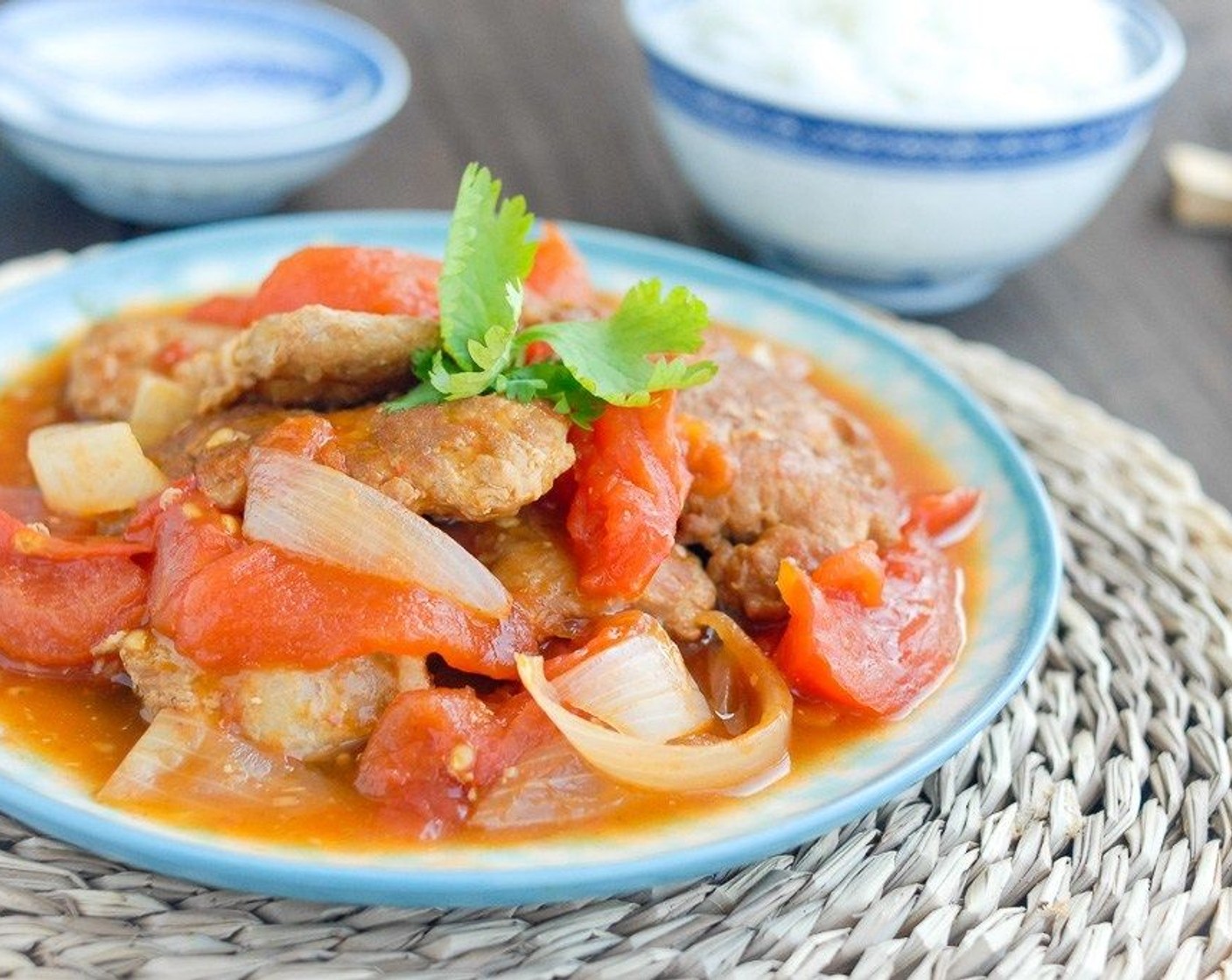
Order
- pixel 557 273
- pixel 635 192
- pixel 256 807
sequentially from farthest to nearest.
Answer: pixel 635 192, pixel 557 273, pixel 256 807

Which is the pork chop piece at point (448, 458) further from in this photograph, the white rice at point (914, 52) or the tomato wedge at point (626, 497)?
the white rice at point (914, 52)

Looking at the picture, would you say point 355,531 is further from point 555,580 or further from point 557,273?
point 557,273

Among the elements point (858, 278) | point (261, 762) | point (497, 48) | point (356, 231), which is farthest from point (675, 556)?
point (497, 48)

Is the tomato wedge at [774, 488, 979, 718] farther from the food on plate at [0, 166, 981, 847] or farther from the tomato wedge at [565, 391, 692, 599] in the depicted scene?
the tomato wedge at [565, 391, 692, 599]

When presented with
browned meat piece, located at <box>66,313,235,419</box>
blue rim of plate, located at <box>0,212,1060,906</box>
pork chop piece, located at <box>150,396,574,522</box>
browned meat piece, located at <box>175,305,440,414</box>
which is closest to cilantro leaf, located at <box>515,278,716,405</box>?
pork chop piece, located at <box>150,396,574,522</box>

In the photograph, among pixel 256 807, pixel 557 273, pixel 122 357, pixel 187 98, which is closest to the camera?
pixel 256 807

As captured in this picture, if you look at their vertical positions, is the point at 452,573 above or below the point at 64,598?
above

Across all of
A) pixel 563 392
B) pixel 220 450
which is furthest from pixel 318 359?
pixel 563 392

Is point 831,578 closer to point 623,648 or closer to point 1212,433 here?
point 623,648
